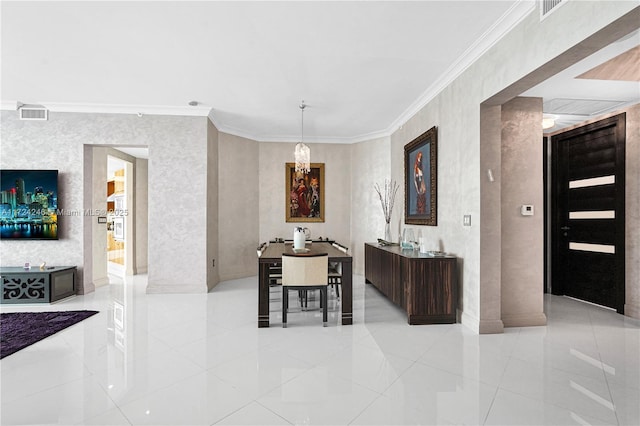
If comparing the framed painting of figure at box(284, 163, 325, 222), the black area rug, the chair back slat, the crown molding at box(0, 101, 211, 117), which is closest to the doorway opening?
the crown molding at box(0, 101, 211, 117)

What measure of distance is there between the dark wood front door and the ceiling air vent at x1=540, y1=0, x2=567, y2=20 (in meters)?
2.89

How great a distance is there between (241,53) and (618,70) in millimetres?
4042

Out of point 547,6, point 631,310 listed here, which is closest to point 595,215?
point 631,310

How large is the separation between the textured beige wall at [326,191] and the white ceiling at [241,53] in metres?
1.75

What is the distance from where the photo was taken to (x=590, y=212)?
485cm

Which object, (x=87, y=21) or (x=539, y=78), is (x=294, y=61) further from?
(x=539, y=78)

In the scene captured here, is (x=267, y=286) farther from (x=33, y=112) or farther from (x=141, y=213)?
(x=141, y=213)

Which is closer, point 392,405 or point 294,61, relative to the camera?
point 392,405

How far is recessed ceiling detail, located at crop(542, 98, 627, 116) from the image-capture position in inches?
165

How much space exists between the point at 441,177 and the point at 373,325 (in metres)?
2.13

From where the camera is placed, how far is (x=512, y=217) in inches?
150

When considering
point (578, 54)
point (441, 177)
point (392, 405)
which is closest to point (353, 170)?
point (441, 177)

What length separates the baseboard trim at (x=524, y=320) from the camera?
3773 mm

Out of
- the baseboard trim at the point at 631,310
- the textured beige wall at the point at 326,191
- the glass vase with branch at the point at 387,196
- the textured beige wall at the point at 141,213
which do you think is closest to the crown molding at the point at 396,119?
the textured beige wall at the point at 326,191
